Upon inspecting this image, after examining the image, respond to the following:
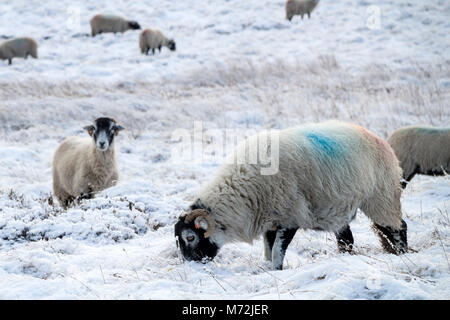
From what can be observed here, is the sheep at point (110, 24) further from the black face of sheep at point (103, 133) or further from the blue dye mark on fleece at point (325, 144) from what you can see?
the blue dye mark on fleece at point (325, 144)

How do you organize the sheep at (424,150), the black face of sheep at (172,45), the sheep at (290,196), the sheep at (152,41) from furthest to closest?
the black face of sheep at (172,45)
the sheep at (152,41)
the sheep at (424,150)
the sheep at (290,196)

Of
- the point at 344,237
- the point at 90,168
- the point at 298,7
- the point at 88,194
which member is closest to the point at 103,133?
the point at 90,168

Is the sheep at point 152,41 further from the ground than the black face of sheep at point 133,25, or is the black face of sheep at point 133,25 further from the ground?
the black face of sheep at point 133,25

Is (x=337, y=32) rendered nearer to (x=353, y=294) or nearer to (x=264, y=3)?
(x=264, y=3)

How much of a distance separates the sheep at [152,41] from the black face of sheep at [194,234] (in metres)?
19.9

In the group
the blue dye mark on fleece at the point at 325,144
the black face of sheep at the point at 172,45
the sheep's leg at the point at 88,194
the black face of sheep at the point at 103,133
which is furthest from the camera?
the black face of sheep at the point at 172,45

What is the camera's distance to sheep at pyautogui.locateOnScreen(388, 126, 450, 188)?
8.59 m

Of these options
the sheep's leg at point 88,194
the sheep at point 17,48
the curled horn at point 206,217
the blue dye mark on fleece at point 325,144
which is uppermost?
the sheep at point 17,48

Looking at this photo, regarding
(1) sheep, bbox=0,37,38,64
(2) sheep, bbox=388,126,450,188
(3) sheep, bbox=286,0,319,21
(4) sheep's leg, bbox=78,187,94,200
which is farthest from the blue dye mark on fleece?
(3) sheep, bbox=286,0,319,21

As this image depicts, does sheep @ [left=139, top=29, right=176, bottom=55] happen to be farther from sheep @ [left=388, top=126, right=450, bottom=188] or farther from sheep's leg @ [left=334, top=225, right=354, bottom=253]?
sheep's leg @ [left=334, top=225, right=354, bottom=253]

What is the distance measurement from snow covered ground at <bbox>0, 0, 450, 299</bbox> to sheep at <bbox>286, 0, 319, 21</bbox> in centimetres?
72

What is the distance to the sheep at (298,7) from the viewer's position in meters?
26.4

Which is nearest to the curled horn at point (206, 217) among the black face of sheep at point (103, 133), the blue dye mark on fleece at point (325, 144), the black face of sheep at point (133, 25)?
the blue dye mark on fleece at point (325, 144)

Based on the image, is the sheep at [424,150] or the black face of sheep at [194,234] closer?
the black face of sheep at [194,234]
